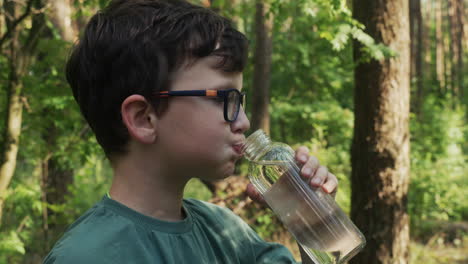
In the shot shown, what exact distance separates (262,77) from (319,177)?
23.8 feet

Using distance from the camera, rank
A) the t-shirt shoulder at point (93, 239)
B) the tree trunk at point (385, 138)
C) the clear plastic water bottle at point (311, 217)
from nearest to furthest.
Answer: the t-shirt shoulder at point (93, 239)
the clear plastic water bottle at point (311, 217)
the tree trunk at point (385, 138)

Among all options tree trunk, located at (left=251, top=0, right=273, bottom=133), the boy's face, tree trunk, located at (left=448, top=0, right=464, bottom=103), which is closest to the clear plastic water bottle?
the boy's face

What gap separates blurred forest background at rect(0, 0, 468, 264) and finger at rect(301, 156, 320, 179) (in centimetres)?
199

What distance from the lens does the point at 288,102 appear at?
1020 centimetres

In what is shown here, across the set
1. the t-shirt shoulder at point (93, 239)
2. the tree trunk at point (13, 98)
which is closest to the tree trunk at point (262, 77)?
the tree trunk at point (13, 98)

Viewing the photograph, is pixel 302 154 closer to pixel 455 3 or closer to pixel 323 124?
pixel 323 124

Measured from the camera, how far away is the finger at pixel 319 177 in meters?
1.63

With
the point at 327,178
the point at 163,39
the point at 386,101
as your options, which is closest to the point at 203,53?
the point at 163,39

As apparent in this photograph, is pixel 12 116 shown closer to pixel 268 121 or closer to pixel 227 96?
pixel 227 96

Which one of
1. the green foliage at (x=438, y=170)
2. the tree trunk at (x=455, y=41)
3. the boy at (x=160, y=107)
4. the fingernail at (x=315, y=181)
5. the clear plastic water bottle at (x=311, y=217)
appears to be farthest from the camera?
the tree trunk at (x=455, y=41)

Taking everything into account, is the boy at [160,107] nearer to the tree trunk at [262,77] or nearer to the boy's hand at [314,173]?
the boy's hand at [314,173]

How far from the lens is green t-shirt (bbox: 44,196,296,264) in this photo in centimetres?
133

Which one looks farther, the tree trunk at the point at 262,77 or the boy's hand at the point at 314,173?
the tree trunk at the point at 262,77

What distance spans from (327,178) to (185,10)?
755mm
